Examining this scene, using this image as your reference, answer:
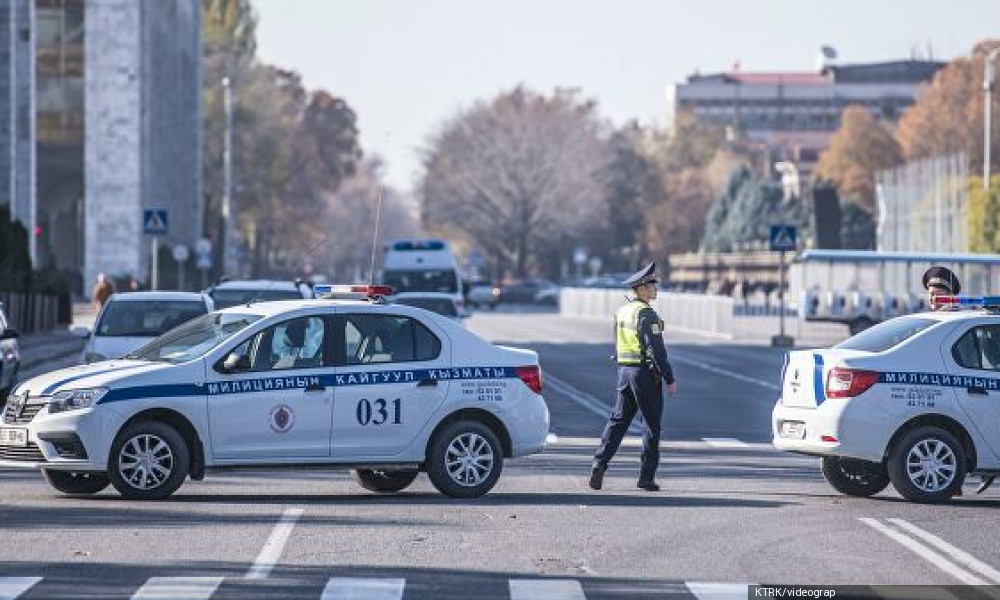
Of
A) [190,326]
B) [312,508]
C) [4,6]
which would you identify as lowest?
[312,508]

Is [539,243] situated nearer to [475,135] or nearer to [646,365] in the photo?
[475,135]

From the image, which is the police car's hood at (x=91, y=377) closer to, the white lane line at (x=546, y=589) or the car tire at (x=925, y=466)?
the white lane line at (x=546, y=589)

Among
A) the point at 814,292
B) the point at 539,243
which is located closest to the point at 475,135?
the point at 539,243

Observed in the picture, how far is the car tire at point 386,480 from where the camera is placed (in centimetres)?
1941

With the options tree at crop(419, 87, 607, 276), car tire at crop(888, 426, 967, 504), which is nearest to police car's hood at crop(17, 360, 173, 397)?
car tire at crop(888, 426, 967, 504)

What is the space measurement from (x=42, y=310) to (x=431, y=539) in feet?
146

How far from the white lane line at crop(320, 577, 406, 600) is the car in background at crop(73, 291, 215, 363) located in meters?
15.7

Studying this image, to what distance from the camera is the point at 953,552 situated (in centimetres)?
1502

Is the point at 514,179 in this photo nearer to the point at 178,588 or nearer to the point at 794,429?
the point at 794,429

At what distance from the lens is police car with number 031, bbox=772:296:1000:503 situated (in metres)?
18.6

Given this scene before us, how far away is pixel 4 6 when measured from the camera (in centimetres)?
7412

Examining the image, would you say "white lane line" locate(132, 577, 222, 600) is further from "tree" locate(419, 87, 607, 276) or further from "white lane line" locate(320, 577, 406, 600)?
"tree" locate(419, 87, 607, 276)

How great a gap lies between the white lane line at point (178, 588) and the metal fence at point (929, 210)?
85.2 meters

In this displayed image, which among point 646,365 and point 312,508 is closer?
point 312,508
